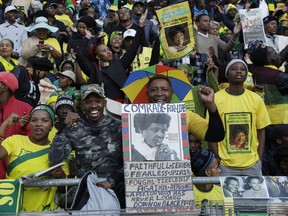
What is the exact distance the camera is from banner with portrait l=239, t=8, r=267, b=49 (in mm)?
11438

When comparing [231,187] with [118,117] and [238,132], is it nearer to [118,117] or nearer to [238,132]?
[118,117]

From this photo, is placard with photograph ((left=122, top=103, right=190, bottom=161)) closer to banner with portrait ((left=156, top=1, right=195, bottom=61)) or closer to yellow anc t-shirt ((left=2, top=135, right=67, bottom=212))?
yellow anc t-shirt ((left=2, top=135, right=67, bottom=212))

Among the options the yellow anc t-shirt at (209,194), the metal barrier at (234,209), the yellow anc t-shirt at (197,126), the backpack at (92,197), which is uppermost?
the yellow anc t-shirt at (197,126)

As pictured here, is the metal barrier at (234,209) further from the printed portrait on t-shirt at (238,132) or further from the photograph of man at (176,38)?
the photograph of man at (176,38)

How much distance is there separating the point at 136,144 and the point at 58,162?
778mm

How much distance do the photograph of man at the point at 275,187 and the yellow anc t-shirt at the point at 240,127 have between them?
1492 millimetres

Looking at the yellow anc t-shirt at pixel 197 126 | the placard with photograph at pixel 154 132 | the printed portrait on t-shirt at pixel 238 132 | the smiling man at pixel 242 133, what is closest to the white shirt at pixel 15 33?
the smiling man at pixel 242 133

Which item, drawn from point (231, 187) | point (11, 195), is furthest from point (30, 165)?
point (231, 187)

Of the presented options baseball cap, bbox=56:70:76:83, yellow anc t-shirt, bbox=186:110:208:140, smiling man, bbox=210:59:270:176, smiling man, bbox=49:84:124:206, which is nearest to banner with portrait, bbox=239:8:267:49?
baseball cap, bbox=56:70:76:83

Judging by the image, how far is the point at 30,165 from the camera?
6480mm

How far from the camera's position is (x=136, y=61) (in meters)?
11.1

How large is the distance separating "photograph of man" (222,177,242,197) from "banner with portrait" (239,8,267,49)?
18.4 feet

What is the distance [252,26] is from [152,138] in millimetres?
6120

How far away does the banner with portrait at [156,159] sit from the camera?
5.62m
